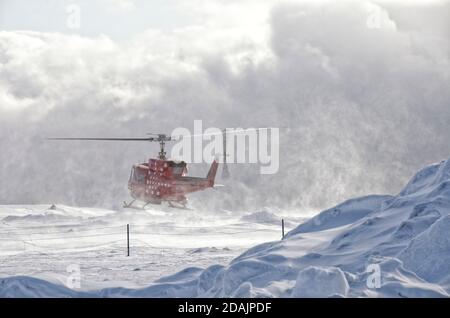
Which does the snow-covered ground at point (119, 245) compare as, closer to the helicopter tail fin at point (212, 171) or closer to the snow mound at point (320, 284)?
the helicopter tail fin at point (212, 171)

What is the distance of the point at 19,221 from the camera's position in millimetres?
36312

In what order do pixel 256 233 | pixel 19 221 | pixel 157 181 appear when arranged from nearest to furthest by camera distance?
pixel 256 233
pixel 157 181
pixel 19 221

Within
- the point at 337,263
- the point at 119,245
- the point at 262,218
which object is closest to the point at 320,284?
the point at 337,263

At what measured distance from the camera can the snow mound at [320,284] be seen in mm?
9289

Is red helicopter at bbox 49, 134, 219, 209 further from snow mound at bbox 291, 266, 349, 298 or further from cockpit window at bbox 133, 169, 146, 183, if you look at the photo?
snow mound at bbox 291, 266, 349, 298

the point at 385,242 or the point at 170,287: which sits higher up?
the point at 385,242

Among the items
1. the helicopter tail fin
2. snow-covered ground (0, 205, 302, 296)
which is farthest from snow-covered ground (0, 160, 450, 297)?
the helicopter tail fin

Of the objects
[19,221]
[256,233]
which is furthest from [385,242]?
[19,221]

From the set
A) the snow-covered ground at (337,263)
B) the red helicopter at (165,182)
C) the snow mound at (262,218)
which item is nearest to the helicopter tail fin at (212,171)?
the red helicopter at (165,182)

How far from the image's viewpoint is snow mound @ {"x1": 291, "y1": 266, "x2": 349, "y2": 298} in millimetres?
9289

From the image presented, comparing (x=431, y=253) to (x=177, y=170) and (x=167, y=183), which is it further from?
(x=177, y=170)

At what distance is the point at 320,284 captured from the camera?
9.36 metres
